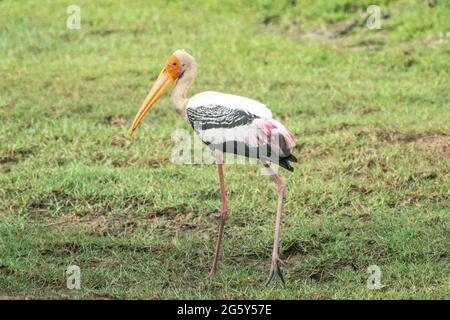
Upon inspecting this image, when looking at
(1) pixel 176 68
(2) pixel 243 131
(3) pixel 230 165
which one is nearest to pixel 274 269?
(2) pixel 243 131

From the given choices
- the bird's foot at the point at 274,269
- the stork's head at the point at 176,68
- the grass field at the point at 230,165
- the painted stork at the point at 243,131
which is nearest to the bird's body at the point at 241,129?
the painted stork at the point at 243,131

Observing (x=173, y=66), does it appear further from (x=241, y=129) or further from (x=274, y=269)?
(x=274, y=269)

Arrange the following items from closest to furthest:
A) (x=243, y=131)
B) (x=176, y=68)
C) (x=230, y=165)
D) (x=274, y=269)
→ (x=274, y=269), (x=243, y=131), (x=176, y=68), (x=230, y=165)

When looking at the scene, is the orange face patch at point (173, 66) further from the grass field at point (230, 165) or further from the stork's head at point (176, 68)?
the grass field at point (230, 165)

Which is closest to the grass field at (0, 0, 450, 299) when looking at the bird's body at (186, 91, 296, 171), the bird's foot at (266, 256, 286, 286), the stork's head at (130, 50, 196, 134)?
the bird's foot at (266, 256, 286, 286)

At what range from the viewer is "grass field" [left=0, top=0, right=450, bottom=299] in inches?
236

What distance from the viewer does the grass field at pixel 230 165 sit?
5988 millimetres

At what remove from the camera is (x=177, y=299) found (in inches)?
216

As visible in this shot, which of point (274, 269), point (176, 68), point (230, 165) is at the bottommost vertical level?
point (230, 165)

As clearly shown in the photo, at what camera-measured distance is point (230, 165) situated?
7930 mm

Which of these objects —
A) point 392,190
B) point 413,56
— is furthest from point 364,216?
point 413,56

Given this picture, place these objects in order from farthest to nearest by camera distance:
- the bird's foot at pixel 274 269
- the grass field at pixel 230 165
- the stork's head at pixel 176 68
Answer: the stork's head at pixel 176 68
the grass field at pixel 230 165
the bird's foot at pixel 274 269

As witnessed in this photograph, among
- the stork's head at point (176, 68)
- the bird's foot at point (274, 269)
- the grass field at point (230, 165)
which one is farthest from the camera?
the stork's head at point (176, 68)

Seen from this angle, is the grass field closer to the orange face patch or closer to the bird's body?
the bird's body
